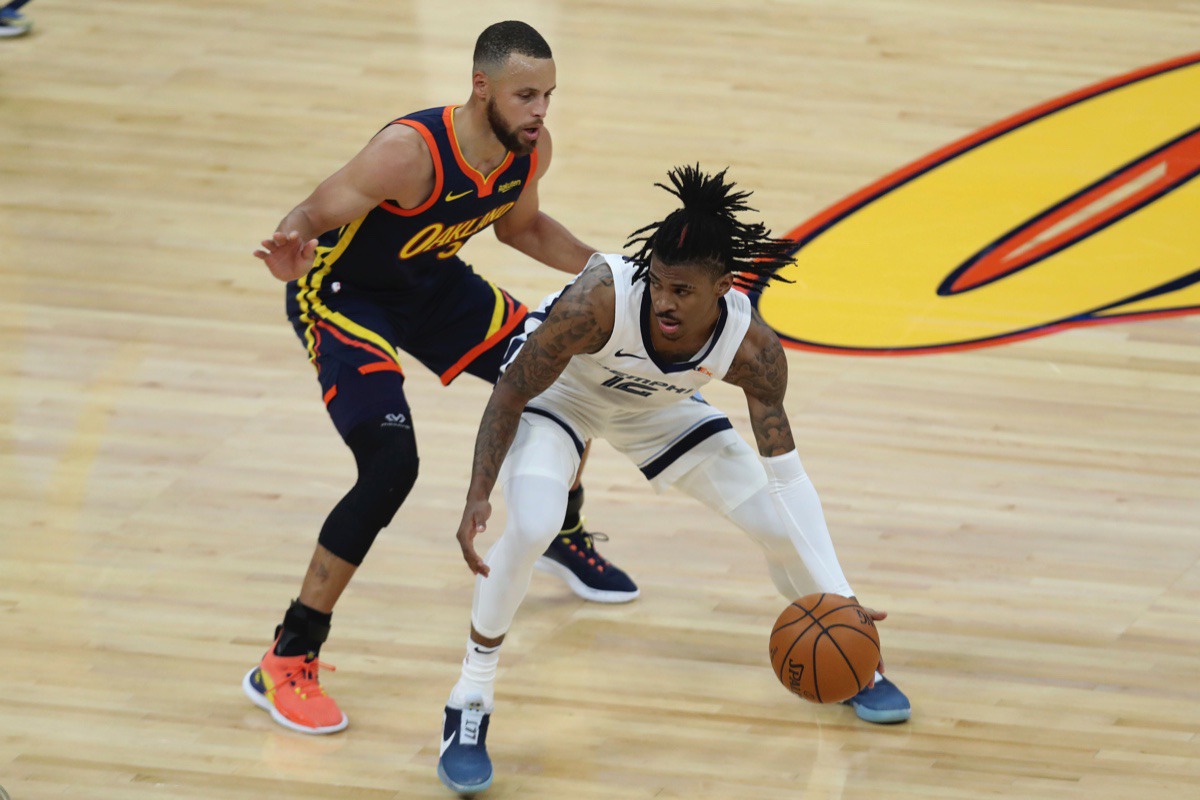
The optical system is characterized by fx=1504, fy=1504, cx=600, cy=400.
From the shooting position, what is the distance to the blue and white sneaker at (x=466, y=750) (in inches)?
147

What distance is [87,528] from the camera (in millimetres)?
4883

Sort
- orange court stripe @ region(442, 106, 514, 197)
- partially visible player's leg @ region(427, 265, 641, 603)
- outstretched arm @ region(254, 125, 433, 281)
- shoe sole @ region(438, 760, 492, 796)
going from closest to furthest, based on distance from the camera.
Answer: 1. shoe sole @ region(438, 760, 492, 796)
2. outstretched arm @ region(254, 125, 433, 281)
3. orange court stripe @ region(442, 106, 514, 197)
4. partially visible player's leg @ region(427, 265, 641, 603)

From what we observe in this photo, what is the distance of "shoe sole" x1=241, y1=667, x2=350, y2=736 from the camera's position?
397 cm

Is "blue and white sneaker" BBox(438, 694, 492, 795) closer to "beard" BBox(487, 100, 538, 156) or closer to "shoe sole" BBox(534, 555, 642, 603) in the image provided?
"shoe sole" BBox(534, 555, 642, 603)

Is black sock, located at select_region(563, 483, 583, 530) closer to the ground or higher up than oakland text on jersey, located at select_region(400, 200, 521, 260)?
closer to the ground

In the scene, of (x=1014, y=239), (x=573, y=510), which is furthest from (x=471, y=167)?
(x=1014, y=239)

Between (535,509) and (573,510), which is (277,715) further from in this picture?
(573,510)

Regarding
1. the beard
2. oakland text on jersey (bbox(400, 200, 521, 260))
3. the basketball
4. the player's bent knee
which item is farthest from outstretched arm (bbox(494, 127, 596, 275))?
the basketball

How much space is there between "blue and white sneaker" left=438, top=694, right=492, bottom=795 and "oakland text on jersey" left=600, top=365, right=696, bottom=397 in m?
0.87

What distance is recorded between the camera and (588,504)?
5.16 metres

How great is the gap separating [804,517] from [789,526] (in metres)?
0.05

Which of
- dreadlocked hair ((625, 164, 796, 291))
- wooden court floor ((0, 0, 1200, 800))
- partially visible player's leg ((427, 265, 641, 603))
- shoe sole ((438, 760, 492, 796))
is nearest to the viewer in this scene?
dreadlocked hair ((625, 164, 796, 291))

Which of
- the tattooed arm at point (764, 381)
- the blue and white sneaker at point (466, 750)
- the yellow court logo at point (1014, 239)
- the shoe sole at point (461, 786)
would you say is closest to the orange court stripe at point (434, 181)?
the tattooed arm at point (764, 381)

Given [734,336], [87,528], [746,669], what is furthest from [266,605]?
[734,336]
